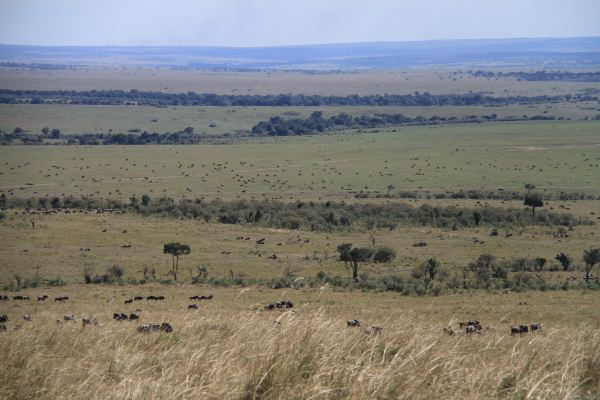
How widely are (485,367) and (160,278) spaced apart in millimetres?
25970

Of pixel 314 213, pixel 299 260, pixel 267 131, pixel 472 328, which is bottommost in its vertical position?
pixel 267 131

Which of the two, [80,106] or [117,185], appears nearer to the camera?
[117,185]

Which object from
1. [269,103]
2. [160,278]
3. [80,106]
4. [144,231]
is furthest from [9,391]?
[269,103]

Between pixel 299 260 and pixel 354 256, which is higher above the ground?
pixel 354 256

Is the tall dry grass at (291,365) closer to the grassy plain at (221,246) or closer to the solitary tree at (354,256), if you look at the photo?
the grassy plain at (221,246)

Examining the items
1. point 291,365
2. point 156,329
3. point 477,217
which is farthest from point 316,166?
point 291,365

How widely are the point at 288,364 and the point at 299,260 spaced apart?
1191 inches

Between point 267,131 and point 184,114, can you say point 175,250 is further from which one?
point 184,114

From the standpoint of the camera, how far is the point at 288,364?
15.4 ft

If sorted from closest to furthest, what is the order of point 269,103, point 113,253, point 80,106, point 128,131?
point 113,253
point 128,131
point 80,106
point 269,103

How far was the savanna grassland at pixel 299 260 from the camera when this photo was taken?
4879mm

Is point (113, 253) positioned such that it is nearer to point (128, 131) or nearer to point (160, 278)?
point (160, 278)

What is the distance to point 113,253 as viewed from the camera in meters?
36.8

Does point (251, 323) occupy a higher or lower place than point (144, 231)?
higher
